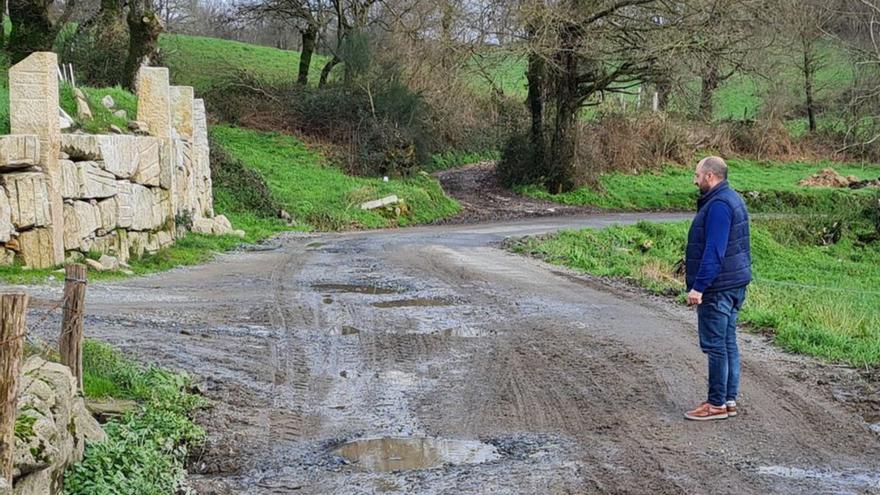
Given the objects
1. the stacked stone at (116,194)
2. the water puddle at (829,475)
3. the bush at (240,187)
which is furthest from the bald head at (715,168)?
the bush at (240,187)

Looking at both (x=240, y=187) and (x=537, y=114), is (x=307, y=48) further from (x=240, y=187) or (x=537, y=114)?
(x=240, y=187)

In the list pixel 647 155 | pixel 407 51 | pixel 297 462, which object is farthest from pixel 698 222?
pixel 647 155

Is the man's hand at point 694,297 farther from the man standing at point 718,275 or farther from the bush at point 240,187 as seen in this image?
the bush at point 240,187

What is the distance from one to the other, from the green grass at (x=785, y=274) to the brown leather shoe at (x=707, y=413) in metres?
2.74

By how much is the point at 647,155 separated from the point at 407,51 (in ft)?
44.1

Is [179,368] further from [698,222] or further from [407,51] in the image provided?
[407,51]

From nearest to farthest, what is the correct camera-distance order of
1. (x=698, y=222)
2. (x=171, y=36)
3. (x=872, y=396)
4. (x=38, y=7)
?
(x=698, y=222) < (x=872, y=396) < (x=38, y=7) < (x=171, y=36)

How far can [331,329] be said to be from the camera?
35.1 feet

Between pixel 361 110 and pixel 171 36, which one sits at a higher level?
pixel 171 36

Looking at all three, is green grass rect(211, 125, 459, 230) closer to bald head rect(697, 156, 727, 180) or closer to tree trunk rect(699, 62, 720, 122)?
tree trunk rect(699, 62, 720, 122)

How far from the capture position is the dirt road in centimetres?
604

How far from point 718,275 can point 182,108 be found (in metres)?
16.8

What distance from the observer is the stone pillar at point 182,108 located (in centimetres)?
2136

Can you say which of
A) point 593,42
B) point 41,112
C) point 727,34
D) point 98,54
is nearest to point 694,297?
point 41,112
